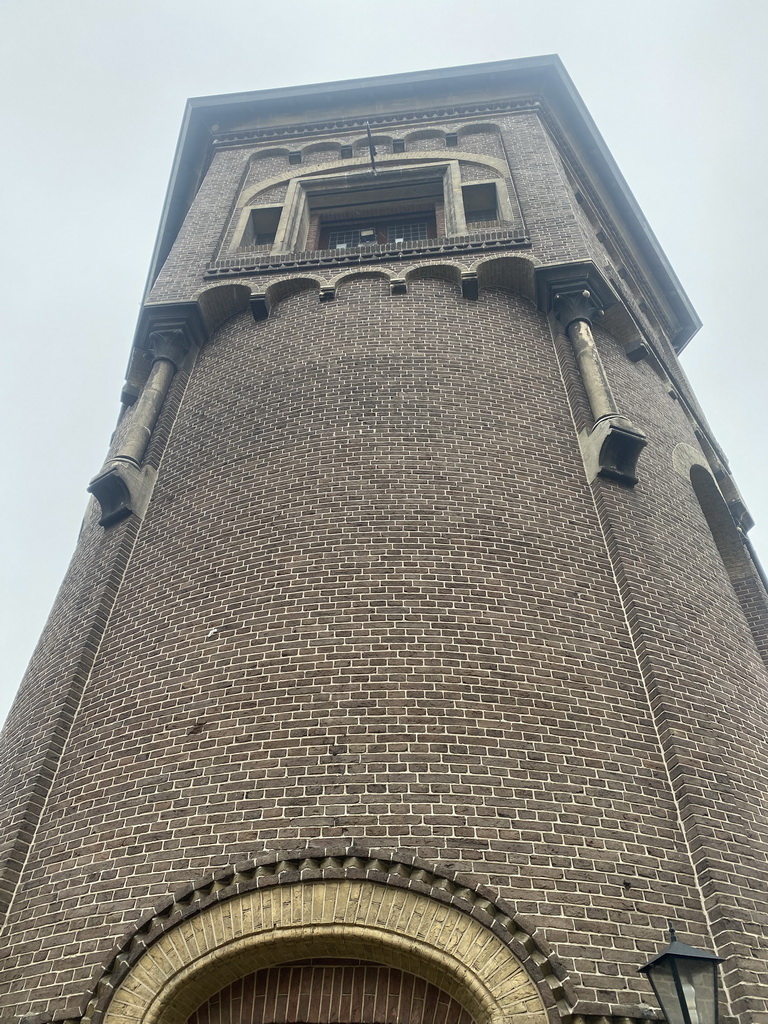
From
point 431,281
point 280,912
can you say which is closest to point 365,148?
→ point 431,281

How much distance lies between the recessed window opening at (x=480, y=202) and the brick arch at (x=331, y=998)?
1046 centimetres

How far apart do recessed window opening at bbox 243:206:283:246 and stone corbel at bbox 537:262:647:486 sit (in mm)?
5015

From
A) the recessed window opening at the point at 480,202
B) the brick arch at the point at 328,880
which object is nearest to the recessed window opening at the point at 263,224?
the recessed window opening at the point at 480,202

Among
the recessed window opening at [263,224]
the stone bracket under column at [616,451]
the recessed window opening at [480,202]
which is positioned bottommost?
the stone bracket under column at [616,451]

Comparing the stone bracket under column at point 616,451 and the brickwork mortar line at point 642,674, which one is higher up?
the stone bracket under column at point 616,451

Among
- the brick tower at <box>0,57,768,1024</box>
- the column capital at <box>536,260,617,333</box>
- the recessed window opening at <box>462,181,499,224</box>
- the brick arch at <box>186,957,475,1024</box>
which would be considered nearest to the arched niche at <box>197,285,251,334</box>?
the brick tower at <box>0,57,768,1024</box>

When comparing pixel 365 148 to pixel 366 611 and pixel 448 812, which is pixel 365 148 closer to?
pixel 366 611

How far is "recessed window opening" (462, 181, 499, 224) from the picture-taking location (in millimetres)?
12586

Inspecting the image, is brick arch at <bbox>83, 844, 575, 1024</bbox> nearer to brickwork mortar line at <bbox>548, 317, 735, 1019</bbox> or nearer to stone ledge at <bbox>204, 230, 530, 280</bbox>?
brickwork mortar line at <bbox>548, 317, 735, 1019</bbox>

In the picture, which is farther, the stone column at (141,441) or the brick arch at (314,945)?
the stone column at (141,441)

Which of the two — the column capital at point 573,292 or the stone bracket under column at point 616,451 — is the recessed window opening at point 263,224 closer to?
the column capital at point 573,292

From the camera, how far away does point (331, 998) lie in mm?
4867

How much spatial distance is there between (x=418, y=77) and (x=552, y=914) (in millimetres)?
14387

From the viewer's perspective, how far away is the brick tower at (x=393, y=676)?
484 cm
